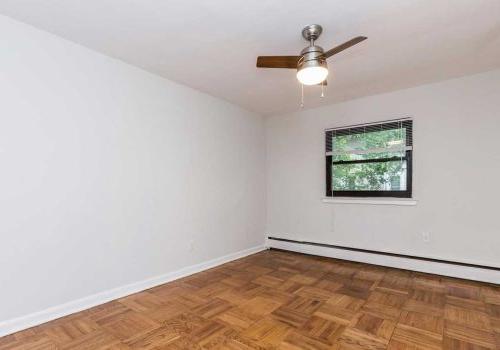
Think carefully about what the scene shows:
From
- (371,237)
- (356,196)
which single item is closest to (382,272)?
(371,237)

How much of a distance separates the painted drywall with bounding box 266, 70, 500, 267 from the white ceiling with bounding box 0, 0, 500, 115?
0.35 meters

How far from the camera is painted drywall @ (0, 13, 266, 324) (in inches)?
84.3

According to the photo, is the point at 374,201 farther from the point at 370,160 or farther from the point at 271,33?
the point at 271,33

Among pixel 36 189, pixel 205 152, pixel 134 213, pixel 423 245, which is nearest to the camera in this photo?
pixel 36 189

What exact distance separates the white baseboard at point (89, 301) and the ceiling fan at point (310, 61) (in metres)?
2.48

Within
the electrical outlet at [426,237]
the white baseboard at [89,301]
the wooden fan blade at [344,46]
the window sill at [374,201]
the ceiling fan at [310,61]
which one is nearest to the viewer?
the wooden fan blade at [344,46]

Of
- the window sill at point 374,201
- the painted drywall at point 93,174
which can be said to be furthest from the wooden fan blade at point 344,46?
the window sill at point 374,201

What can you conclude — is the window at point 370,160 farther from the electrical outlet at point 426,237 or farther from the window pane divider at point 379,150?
the electrical outlet at point 426,237

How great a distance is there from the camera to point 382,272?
348cm

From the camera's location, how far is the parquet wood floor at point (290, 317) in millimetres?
1973

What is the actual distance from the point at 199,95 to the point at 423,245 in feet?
11.2

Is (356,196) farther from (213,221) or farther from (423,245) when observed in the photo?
(213,221)

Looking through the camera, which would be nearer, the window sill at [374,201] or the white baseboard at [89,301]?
the white baseboard at [89,301]

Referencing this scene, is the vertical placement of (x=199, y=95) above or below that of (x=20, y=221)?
above
